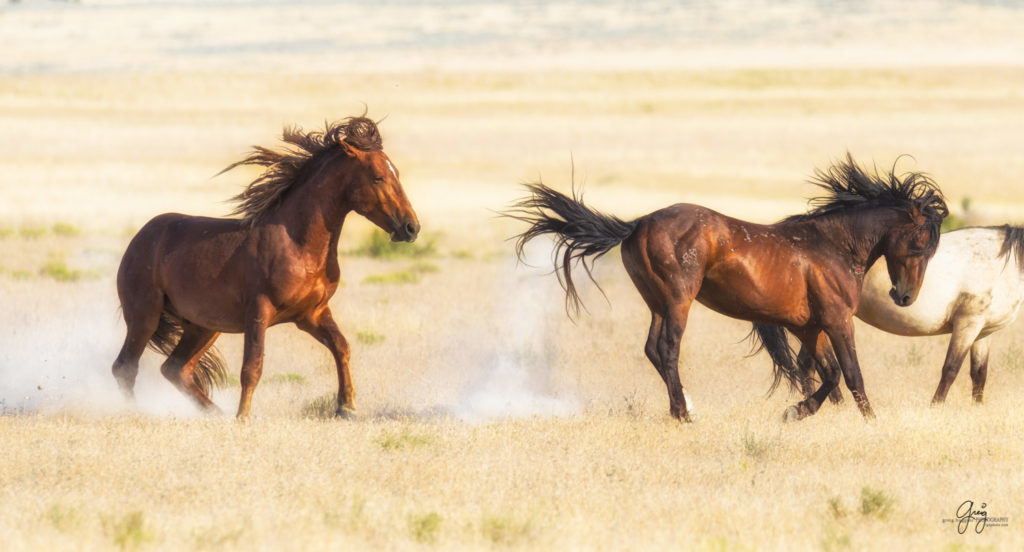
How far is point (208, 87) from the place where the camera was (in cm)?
6981

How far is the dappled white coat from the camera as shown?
9.77 m

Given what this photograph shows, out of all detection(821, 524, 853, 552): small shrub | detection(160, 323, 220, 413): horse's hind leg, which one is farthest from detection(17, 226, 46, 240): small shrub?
detection(821, 524, 853, 552): small shrub

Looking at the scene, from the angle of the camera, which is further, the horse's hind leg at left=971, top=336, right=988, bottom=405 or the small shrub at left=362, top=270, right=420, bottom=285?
the small shrub at left=362, top=270, right=420, bottom=285

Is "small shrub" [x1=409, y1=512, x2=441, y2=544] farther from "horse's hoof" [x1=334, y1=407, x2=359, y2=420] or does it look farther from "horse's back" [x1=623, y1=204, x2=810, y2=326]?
"horse's back" [x1=623, y1=204, x2=810, y2=326]

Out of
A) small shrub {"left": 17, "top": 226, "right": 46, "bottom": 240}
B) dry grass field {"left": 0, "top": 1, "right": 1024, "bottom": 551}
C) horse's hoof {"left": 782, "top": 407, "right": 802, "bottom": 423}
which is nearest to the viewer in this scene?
dry grass field {"left": 0, "top": 1, "right": 1024, "bottom": 551}

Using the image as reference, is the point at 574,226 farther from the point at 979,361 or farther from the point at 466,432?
the point at 979,361

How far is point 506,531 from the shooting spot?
6.20 metres

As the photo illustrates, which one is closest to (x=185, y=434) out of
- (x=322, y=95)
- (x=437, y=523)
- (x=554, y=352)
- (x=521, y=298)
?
(x=437, y=523)

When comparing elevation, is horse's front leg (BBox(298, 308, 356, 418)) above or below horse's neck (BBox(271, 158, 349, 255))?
below

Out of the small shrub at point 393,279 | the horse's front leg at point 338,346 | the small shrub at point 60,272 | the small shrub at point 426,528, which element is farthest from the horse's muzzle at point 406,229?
the small shrub at point 60,272

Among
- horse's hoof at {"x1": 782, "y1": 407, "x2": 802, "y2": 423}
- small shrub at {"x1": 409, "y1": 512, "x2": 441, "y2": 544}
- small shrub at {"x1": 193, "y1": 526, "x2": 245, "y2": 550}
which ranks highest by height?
horse's hoof at {"x1": 782, "y1": 407, "x2": 802, "y2": 423}

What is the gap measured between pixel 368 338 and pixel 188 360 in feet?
12.8

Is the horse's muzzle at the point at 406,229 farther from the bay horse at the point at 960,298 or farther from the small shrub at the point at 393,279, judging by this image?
the small shrub at the point at 393,279

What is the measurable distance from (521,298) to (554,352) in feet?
12.6
